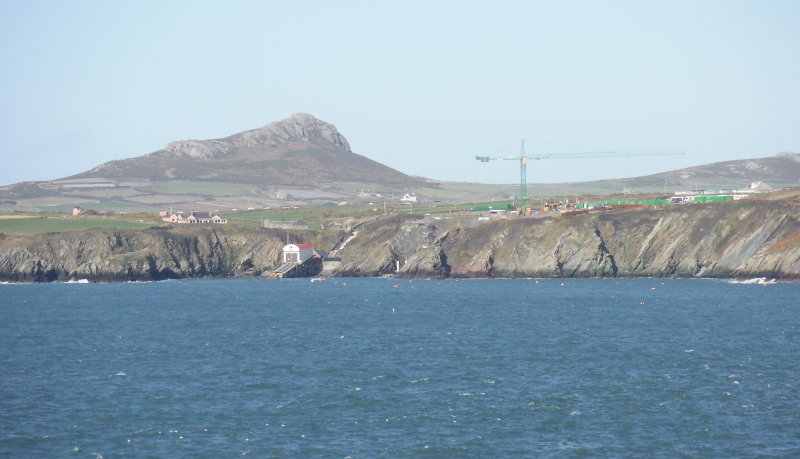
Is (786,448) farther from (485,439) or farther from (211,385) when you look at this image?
(211,385)

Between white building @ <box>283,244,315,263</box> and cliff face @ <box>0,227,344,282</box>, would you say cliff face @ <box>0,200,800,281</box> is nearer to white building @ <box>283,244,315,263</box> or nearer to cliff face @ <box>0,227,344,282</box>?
cliff face @ <box>0,227,344,282</box>

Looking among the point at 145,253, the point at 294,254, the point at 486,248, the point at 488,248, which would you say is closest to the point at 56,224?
the point at 145,253

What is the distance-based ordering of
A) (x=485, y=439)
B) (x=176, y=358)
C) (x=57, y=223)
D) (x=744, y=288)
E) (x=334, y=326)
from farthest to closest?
(x=57, y=223) < (x=744, y=288) < (x=334, y=326) < (x=176, y=358) < (x=485, y=439)

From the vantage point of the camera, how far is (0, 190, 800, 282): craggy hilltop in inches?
4291

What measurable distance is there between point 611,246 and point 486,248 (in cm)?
1842

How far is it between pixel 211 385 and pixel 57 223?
11320 cm

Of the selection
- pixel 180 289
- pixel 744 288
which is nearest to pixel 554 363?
pixel 744 288

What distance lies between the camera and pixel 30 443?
3441 centimetres

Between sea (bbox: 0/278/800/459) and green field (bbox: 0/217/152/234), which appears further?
green field (bbox: 0/217/152/234)

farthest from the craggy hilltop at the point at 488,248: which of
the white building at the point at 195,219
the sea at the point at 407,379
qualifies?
the white building at the point at 195,219

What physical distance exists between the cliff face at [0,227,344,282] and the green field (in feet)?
35.2

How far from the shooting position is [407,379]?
46562 mm

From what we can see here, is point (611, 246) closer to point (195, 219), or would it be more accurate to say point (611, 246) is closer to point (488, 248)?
point (488, 248)

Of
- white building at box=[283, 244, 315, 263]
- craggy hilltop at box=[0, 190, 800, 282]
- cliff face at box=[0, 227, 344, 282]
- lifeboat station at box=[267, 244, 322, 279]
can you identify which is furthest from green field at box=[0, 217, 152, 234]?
lifeboat station at box=[267, 244, 322, 279]
